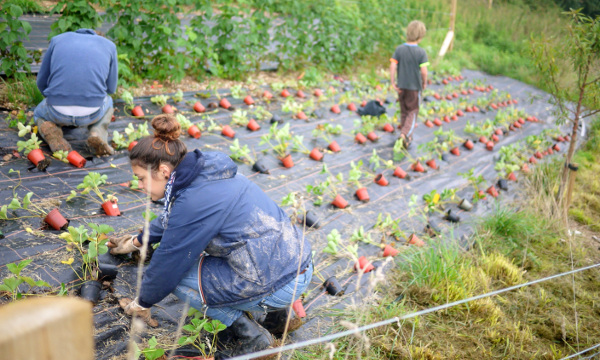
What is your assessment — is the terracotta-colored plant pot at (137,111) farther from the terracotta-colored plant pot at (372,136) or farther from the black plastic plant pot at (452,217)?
the black plastic plant pot at (452,217)

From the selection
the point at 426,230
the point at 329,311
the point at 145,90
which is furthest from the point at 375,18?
the point at 329,311

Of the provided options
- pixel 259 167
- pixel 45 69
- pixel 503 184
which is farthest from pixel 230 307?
pixel 503 184

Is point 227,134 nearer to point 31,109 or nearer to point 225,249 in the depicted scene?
point 31,109

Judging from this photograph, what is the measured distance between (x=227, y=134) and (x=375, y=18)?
6.01 m

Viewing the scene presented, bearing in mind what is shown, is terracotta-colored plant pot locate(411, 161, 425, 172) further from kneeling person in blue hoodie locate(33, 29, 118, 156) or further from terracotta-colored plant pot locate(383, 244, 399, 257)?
kneeling person in blue hoodie locate(33, 29, 118, 156)

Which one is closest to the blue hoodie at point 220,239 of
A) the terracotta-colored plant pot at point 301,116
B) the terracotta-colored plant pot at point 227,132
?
the terracotta-colored plant pot at point 227,132

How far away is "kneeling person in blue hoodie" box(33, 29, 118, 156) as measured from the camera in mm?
3420

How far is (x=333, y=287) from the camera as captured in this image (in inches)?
109

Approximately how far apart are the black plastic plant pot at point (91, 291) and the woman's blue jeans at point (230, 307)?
0.47m

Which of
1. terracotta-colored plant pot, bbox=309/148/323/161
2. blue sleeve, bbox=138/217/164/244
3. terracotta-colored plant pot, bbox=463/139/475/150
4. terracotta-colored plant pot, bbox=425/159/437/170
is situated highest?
blue sleeve, bbox=138/217/164/244

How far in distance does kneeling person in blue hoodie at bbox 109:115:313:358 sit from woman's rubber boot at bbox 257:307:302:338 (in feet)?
0.37

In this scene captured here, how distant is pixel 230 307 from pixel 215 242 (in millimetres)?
376

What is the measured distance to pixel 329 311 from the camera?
2645 mm

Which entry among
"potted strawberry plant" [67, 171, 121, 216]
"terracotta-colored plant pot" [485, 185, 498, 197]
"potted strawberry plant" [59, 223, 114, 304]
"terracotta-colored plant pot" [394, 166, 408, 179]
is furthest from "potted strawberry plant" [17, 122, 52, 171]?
"terracotta-colored plant pot" [485, 185, 498, 197]
